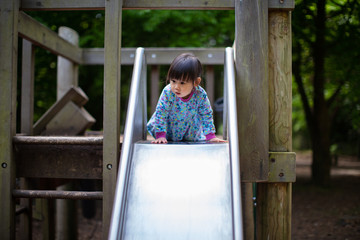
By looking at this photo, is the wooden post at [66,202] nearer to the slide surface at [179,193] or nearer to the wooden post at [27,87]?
the wooden post at [27,87]

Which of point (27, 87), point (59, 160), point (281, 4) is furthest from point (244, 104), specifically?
point (27, 87)

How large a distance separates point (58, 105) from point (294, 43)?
536 centimetres

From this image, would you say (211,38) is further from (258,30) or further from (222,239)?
(222,239)

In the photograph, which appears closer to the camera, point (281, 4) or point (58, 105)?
point (281, 4)

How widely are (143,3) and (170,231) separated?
1.72 metres

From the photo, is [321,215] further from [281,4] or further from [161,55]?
[281,4]

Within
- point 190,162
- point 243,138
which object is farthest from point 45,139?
point 243,138

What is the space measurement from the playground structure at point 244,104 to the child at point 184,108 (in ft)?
1.33

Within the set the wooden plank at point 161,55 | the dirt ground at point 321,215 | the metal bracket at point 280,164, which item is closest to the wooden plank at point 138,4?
the metal bracket at point 280,164

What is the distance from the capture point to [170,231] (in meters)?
2.12

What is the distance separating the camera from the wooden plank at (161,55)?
5.52 m

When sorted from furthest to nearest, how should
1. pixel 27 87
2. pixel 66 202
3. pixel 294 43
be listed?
1. pixel 294 43
2. pixel 66 202
3. pixel 27 87

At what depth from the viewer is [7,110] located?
2.82 m

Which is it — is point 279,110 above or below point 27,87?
below
